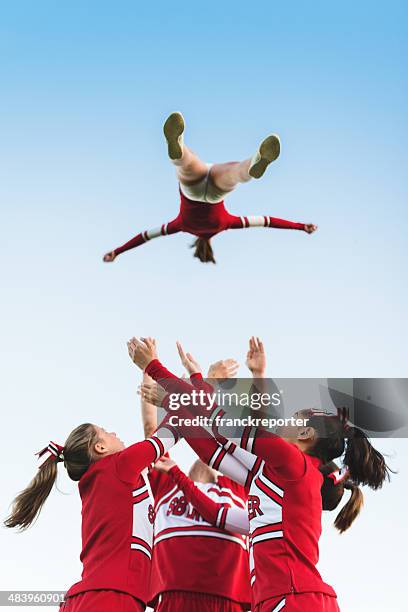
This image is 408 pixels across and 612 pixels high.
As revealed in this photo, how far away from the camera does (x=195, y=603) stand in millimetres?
3408

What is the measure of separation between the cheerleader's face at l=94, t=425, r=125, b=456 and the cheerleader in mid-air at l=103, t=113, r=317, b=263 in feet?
5.66

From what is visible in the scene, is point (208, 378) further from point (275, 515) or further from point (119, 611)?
point (119, 611)

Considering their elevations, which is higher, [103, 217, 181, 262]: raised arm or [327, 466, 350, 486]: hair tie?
[103, 217, 181, 262]: raised arm

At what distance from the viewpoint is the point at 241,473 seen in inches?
131

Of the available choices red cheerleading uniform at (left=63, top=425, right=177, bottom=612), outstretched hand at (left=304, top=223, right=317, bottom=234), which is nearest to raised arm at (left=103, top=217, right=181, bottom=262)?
outstretched hand at (left=304, top=223, right=317, bottom=234)

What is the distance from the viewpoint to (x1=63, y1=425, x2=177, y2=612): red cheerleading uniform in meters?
3.14

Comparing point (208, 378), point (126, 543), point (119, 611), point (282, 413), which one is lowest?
point (119, 611)

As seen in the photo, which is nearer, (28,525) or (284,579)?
(284,579)

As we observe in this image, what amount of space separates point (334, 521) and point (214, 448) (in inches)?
28.8

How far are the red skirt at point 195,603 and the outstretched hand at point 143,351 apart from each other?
1035 millimetres

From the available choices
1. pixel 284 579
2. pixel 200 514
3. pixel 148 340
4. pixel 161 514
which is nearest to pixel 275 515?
pixel 284 579

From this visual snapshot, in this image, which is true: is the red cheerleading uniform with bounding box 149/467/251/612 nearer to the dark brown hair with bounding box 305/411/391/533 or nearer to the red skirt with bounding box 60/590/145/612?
the red skirt with bounding box 60/590/145/612

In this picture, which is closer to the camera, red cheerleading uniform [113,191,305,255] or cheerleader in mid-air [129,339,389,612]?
cheerleader in mid-air [129,339,389,612]

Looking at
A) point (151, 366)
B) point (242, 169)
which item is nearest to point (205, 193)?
point (242, 169)
